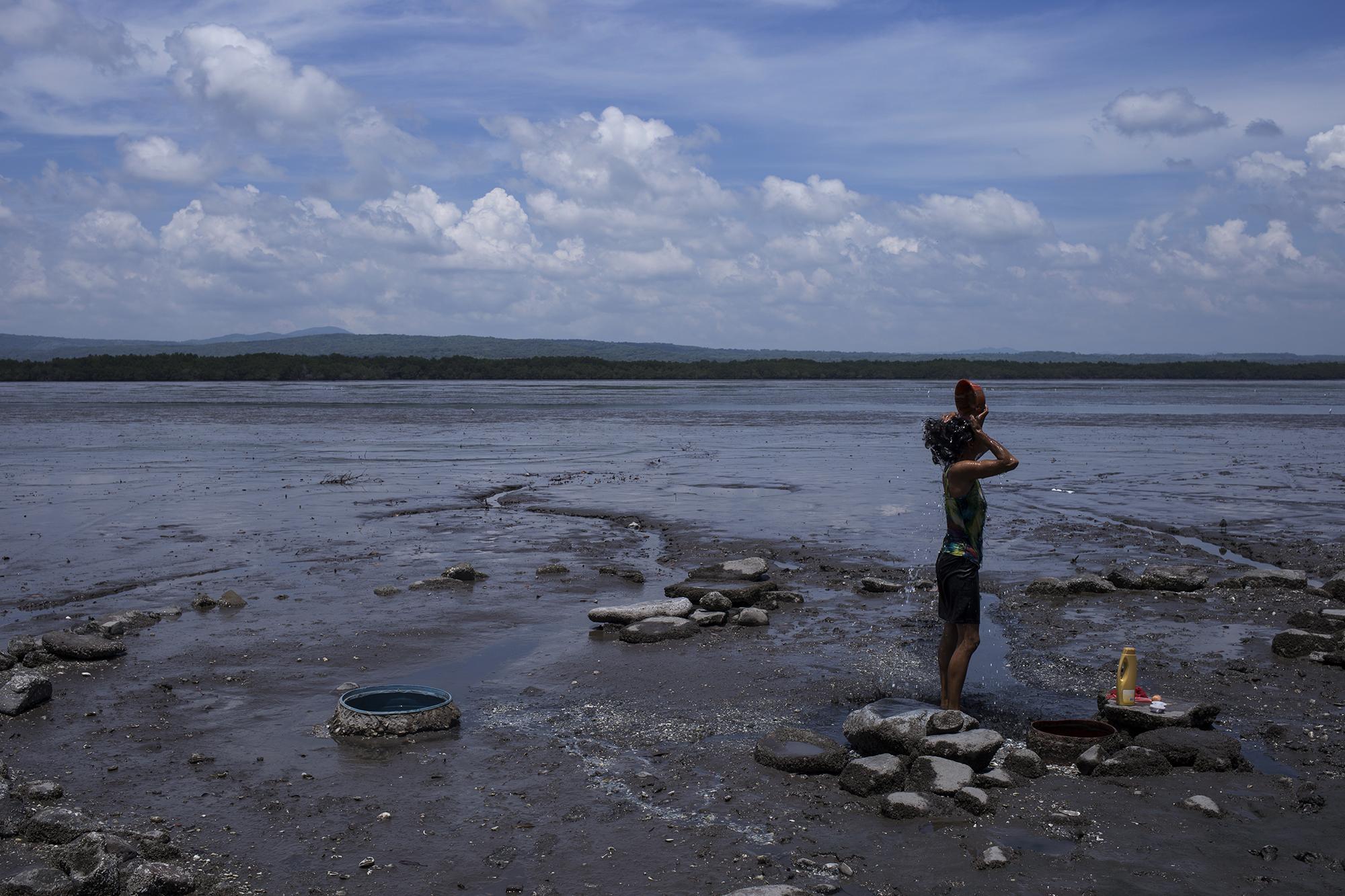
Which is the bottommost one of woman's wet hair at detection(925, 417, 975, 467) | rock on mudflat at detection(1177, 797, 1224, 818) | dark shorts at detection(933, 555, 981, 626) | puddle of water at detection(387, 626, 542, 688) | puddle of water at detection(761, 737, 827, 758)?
puddle of water at detection(387, 626, 542, 688)

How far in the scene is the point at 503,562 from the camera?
49.3ft

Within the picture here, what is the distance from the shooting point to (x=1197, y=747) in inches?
293

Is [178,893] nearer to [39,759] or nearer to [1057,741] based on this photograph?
[39,759]

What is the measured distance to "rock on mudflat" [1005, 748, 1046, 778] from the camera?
23.9 ft

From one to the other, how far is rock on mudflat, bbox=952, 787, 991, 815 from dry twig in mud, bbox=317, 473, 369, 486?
62.1ft

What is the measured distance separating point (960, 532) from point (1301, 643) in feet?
13.3

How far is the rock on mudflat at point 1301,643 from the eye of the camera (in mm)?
9961

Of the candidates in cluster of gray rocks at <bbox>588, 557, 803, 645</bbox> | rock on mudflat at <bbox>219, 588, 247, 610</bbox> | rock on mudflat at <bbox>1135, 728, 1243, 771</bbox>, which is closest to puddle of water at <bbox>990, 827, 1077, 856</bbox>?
rock on mudflat at <bbox>1135, 728, 1243, 771</bbox>

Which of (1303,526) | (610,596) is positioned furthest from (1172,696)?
(1303,526)

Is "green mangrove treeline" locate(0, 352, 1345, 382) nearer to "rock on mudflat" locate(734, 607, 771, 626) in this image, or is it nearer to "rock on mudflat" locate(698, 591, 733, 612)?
"rock on mudflat" locate(698, 591, 733, 612)

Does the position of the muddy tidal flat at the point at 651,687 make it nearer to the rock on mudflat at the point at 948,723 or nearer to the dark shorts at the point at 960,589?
the rock on mudflat at the point at 948,723

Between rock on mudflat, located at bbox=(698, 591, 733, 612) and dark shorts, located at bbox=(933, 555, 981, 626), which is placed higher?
dark shorts, located at bbox=(933, 555, 981, 626)

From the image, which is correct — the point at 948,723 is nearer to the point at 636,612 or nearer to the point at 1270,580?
the point at 636,612

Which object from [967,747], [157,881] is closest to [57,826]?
[157,881]
